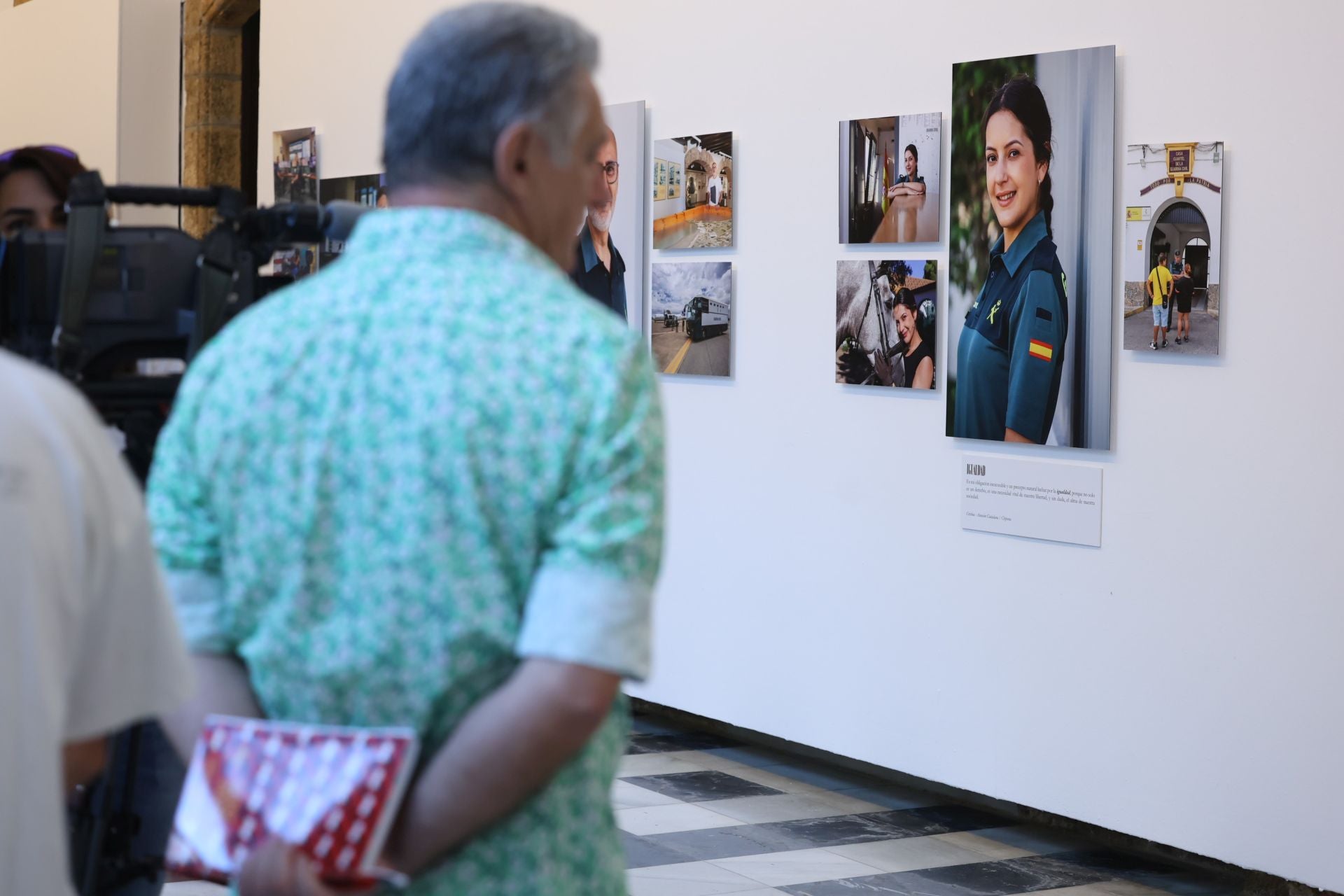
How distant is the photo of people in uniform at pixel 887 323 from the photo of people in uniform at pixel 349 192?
3.16m

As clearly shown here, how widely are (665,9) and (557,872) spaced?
217 inches

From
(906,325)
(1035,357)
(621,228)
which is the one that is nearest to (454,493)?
(1035,357)

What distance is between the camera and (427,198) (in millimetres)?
1602

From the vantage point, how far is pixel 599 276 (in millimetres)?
6980

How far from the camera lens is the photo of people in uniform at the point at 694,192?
6.29 metres

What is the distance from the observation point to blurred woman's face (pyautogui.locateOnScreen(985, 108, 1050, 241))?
505 cm

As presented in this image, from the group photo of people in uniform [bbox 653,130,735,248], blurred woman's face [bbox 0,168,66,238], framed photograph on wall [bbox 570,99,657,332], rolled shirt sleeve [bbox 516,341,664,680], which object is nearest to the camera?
rolled shirt sleeve [bbox 516,341,664,680]

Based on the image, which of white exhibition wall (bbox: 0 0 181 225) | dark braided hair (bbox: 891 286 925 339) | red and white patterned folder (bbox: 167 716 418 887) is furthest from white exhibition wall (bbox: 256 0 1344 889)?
white exhibition wall (bbox: 0 0 181 225)

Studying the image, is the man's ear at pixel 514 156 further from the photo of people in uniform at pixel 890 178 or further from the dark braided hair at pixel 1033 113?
the photo of people in uniform at pixel 890 178

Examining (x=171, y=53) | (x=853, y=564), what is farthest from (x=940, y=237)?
(x=171, y=53)

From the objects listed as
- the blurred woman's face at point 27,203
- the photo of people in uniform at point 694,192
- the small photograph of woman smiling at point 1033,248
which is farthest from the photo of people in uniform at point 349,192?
the blurred woman's face at point 27,203

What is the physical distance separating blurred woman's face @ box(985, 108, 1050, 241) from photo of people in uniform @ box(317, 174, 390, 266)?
379 cm

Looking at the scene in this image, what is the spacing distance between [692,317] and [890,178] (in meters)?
1.22

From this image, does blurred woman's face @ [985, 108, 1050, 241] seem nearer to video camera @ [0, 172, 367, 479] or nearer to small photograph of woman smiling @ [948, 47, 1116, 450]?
small photograph of woman smiling @ [948, 47, 1116, 450]
